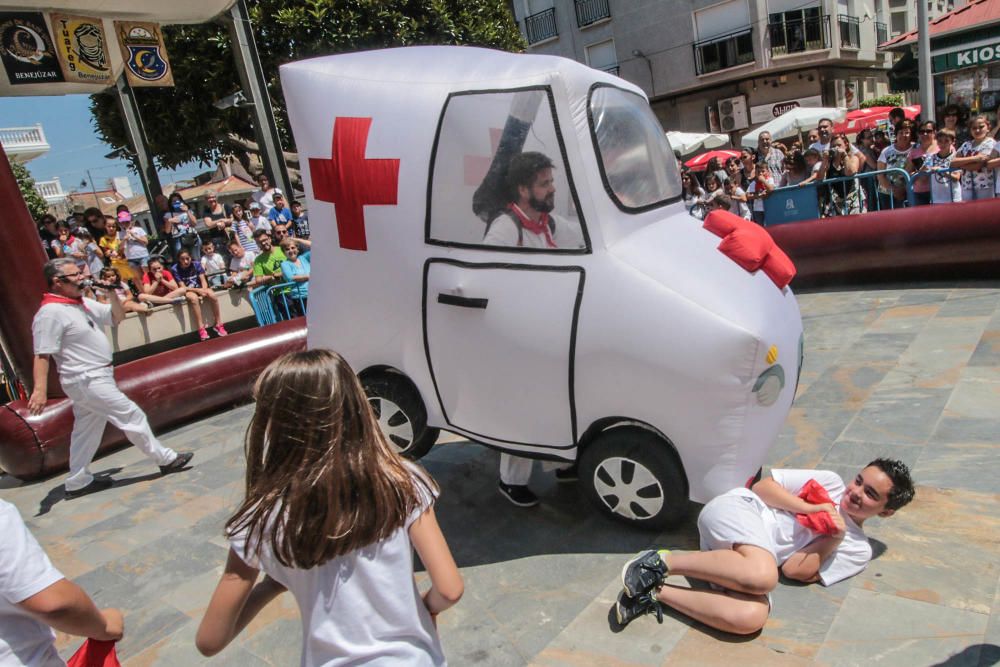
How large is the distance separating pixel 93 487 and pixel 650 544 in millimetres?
4438

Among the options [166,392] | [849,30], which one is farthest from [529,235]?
[849,30]

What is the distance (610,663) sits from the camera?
2865 mm

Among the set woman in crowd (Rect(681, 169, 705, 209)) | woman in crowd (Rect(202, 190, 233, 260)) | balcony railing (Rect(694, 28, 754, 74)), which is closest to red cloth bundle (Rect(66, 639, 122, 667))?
woman in crowd (Rect(681, 169, 705, 209))

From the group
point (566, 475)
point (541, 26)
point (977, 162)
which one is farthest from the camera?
point (541, 26)

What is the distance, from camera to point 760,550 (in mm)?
3012

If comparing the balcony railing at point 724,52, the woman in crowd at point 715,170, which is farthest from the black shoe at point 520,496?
the balcony railing at point 724,52

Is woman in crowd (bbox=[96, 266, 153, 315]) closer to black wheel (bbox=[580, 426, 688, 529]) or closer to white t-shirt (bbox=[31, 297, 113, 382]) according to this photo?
white t-shirt (bbox=[31, 297, 113, 382])

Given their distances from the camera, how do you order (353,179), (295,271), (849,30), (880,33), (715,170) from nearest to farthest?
1. (353,179)
2. (295,271)
3. (715,170)
4. (849,30)
5. (880,33)

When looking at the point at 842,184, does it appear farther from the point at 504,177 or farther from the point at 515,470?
the point at 504,177

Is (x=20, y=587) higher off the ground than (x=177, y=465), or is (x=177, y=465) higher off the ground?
(x=20, y=587)

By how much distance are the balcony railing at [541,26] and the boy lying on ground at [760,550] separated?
31435 mm

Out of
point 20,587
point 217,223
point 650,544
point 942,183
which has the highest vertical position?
point 217,223

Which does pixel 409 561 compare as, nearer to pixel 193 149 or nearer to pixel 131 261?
pixel 131 261

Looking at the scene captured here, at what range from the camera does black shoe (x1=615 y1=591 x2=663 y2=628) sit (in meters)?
3.05
